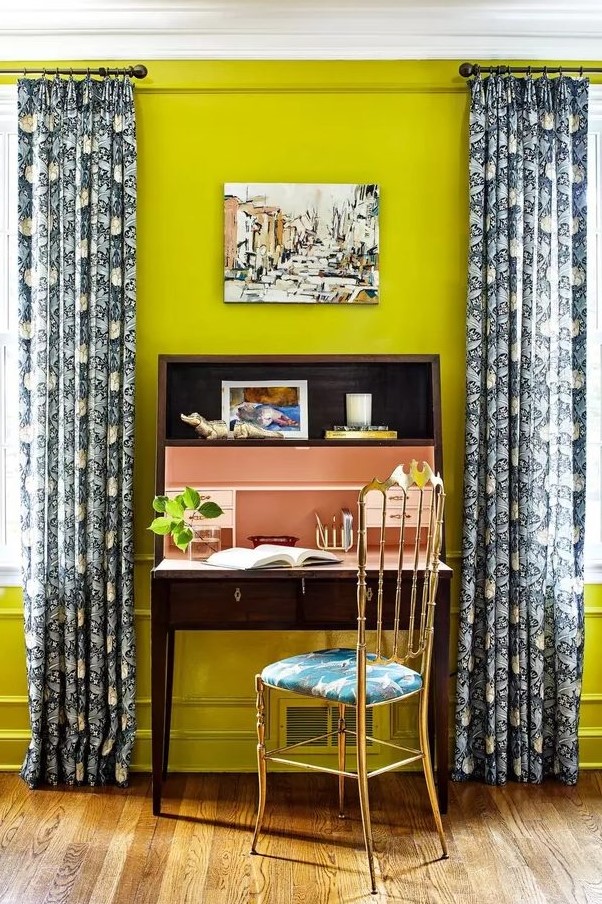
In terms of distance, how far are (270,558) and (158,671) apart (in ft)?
1.71

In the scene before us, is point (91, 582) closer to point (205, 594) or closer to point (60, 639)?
point (60, 639)

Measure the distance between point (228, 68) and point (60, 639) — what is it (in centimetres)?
223

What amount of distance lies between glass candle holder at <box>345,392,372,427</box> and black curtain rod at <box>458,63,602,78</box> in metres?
1.25

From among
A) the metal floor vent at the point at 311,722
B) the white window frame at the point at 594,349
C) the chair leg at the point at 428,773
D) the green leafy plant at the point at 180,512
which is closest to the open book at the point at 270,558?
the green leafy plant at the point at 180,512

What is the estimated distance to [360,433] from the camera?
3.08m

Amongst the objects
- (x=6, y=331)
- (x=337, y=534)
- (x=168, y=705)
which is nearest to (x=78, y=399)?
(x=6, y=331)

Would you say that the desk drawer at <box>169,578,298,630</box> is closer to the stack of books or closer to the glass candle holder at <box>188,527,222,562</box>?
the glass candle holder at <box>188,527,222,562</box>

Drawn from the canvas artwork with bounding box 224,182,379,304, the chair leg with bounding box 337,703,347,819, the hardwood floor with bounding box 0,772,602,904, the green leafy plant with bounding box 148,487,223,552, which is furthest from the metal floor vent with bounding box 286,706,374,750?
the canvas artwork with bounding box 224,182,379,304

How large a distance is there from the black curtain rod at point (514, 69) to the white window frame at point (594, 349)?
15 cm

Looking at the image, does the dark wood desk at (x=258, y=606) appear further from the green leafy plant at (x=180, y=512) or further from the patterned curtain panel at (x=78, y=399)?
the patterned curtain panel at (x=78, y=399)

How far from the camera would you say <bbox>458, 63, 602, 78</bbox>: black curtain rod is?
3.15 m

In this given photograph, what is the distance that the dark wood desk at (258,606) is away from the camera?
2.77 meters

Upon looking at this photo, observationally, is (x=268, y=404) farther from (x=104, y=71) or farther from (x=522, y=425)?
(x=104, y=71)

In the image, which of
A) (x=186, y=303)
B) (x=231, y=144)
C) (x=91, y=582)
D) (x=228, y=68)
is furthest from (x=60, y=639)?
(x=228, y=68)
